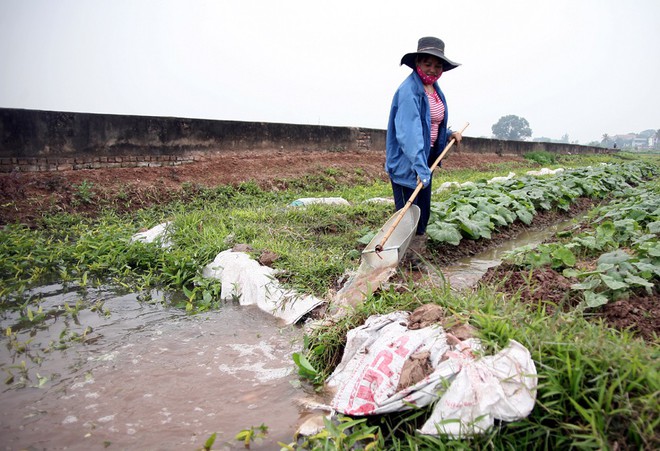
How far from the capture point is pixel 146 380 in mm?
2350

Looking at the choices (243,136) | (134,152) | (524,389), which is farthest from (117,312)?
(243,136)

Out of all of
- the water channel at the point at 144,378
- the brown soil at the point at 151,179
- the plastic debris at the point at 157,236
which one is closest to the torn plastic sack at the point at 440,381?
the water channel at the point at 144,378

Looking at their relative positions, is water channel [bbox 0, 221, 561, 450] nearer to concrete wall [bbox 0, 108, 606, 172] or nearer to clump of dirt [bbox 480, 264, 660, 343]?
clump of dirt [bbox 480, 264, 660, 343]

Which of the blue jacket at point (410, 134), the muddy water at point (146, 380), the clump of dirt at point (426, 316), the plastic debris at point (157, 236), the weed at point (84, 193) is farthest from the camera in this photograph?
the weed at point (84, 193)

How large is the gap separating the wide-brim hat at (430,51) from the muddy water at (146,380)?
2.39 m

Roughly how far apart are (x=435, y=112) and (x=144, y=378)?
10.1 feet

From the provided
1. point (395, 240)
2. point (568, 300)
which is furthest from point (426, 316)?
point (395, 240)

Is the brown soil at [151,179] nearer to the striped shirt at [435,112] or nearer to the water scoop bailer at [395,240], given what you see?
the water scoop bailer at [395,240]

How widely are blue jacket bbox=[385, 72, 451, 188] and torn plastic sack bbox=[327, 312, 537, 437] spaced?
5.37 feet

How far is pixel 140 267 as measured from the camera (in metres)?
4.20

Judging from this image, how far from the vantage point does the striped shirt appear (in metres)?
3.73

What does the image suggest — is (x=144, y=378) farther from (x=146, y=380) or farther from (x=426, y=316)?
(x=426, y=316)

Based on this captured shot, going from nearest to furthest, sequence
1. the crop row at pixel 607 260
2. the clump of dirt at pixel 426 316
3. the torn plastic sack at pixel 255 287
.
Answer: the clump of dirt at pixel 426 316 < the crop row at pixel 607 260 < the torn plastic sack at pixel 255 287

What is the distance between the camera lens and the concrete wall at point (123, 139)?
20.1ft
